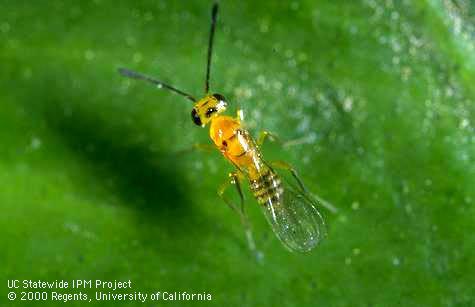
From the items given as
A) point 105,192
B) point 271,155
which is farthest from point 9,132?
point 271,155

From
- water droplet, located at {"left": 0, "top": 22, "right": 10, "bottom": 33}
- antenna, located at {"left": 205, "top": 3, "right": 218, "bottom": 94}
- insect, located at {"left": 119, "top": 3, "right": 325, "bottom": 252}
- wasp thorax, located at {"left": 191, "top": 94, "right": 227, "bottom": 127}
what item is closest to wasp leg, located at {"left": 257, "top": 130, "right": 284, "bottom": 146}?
insect, located at {"left": 119, "top": 3, "right": 325, "bottom": 252}

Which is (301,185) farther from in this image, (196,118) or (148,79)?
(148,79)

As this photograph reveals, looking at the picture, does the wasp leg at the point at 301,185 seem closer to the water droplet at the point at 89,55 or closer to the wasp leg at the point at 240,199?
the wasp leg at the point at 240,199

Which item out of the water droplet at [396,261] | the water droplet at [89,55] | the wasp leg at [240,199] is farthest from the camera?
the water droplet at [89,55]

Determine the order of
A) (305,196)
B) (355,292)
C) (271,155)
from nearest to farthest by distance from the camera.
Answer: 1. (355,292)
2. (305,196)
3. (271,155)

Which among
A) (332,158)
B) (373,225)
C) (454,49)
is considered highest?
(454,49)

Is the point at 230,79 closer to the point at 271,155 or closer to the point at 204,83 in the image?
the point at 204,83

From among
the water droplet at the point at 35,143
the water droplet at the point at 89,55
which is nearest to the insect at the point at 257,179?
the water droplet at the point at 89,55

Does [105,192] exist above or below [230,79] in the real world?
below

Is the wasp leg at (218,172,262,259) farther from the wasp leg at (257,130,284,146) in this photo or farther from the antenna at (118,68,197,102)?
the antenna at (118,68,197,102)
